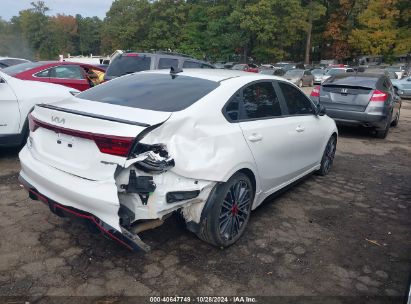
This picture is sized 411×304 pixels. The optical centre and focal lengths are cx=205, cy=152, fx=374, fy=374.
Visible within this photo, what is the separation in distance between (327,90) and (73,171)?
7.20 metres

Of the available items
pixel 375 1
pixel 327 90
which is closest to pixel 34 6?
pixel 375 1

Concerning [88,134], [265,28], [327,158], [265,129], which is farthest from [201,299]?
[265,28]

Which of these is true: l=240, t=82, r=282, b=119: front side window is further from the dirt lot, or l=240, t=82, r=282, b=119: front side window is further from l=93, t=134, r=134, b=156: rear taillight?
l=93, t=134, r=134, b=156: rear taillight

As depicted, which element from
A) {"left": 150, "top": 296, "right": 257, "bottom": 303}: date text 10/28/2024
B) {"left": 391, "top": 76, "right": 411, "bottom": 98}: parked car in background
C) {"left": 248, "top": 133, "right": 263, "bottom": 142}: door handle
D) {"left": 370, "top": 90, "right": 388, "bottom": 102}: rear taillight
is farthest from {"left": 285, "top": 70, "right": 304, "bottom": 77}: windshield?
{"left": 150, "top": 296, "right": 257, "bottom": 303}: date text 10/28/2024

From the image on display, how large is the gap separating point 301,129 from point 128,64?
5.19 m

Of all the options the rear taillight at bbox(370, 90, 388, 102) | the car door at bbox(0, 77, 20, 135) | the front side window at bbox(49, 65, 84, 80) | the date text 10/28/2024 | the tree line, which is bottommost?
the date text 10/28/2024

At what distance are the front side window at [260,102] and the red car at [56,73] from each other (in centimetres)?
597

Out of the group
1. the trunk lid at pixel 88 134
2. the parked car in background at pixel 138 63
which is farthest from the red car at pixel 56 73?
the trunk lid at pixel 88 134

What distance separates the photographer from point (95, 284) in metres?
2.88

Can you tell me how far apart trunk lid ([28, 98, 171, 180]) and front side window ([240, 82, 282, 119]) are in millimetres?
1048

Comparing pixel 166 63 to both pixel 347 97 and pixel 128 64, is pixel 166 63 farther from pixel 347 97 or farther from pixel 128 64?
pixel 347 97

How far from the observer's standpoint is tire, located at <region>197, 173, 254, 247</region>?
317 centimetres

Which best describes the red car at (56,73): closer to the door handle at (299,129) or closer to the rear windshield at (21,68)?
the rear windshield at (21,68)

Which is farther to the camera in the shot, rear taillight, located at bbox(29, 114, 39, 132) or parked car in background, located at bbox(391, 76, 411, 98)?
parked car in background, located at bbox(391, 76, 411, 98)
